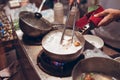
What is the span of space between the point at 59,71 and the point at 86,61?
7.1 inches

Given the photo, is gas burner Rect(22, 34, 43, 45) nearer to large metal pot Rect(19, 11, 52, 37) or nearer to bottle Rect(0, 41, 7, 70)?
large metal pot Rect(19, 11, 52, 37)

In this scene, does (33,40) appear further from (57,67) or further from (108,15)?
(108,15)

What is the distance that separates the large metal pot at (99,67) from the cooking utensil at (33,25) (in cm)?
43

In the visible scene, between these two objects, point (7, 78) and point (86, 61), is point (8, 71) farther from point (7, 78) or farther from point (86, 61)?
point (86, 61)

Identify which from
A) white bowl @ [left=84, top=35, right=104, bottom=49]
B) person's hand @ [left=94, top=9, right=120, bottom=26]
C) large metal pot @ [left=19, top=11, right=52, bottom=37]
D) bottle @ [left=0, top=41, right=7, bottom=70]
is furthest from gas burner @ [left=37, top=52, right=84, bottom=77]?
bottle @ [left=0, top=41, right=7, bottom=70]

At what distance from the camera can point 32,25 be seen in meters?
1.43

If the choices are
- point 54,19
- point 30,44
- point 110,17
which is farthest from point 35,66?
point 54,19

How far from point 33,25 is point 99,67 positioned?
584mm

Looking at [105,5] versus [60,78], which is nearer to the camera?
[60,78]

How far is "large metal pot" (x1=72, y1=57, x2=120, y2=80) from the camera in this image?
115cm

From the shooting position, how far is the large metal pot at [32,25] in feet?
4.64

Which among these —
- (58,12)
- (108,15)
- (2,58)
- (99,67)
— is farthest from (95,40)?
(2,58)

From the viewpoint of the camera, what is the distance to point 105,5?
1910 millimetres

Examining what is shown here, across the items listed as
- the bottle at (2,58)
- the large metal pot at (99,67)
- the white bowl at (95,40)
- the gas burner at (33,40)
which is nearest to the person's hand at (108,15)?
the white bowl at (95,40)
